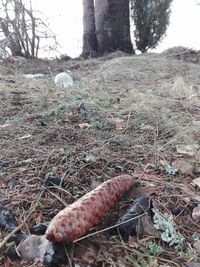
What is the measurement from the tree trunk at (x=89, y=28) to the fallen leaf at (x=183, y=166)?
5.81 metres

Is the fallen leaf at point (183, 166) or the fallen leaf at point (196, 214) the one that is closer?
the fallen leaf at point (196, 214)

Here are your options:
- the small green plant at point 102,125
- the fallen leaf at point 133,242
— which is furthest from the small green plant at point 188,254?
the small green plant at point 102,125

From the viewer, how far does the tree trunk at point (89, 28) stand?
7457mm

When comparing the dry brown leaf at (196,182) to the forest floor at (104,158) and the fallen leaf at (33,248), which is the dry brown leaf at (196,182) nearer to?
the forest floor at (104,158)

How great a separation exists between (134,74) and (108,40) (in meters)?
2.94

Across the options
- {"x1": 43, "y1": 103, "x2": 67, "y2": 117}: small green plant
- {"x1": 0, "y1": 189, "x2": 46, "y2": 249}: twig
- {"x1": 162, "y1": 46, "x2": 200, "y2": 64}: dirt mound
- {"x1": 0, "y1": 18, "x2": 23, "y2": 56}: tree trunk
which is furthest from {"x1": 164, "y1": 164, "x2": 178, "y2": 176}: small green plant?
{"x1": 0, "y1": 18, "x2": 23, "y2": 56}: tree trunk

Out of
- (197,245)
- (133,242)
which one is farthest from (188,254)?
(133,242)

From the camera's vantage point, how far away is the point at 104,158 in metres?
1.76

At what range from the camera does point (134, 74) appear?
464 cm

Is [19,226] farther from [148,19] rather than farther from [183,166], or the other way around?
[148,19]

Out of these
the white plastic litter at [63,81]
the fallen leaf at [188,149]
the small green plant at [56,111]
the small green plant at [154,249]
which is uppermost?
the white plastic litter at [63,81]

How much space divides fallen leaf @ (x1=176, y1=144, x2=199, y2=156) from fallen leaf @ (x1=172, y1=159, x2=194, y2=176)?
137 mm

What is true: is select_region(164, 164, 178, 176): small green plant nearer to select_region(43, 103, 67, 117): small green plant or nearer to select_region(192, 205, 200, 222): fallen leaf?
select_region(192, 205, 200, 222): fallen leaf

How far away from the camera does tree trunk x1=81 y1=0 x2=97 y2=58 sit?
24.5ft
